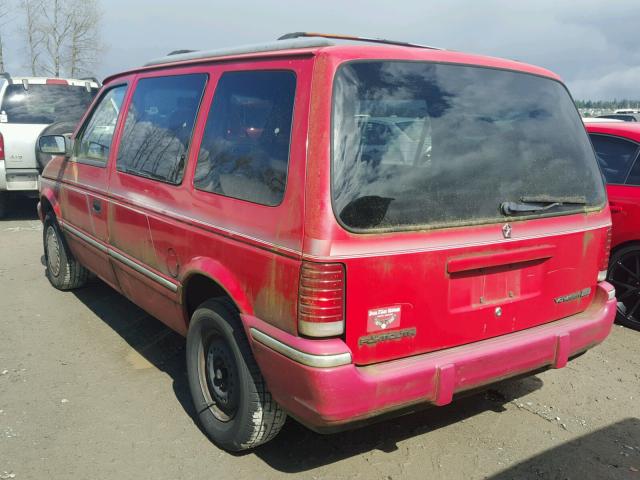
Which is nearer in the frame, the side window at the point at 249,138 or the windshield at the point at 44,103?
the side window at the point at 249,138

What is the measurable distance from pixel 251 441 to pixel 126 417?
37.4 inches

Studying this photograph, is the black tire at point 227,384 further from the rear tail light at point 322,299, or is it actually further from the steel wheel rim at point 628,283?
the steel wheel rim at point 628,283

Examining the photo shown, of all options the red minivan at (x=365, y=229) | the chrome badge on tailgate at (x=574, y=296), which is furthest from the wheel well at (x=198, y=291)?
the chrome badge on tailgate at (x=574, y=296)

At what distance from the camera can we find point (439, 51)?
2818 millimetres

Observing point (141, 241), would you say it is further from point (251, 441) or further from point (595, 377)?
point (595, 377)

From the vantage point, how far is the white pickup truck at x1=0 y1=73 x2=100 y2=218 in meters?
8.99

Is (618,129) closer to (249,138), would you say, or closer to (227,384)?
(249,138)

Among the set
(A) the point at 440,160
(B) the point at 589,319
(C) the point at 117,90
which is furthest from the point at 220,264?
(C) the point at 117,90

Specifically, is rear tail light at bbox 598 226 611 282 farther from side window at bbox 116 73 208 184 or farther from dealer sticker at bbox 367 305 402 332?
side window at bbox 116 73 208 184

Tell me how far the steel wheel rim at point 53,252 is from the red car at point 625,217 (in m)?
4.92

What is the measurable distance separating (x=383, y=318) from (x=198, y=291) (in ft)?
4.20

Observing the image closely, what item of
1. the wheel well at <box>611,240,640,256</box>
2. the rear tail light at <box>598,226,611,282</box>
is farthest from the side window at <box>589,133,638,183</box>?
the rear tail light at <box>598,226,611,282</box>

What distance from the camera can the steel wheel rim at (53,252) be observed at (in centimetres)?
568

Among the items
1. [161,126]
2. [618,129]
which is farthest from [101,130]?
[618,129]
